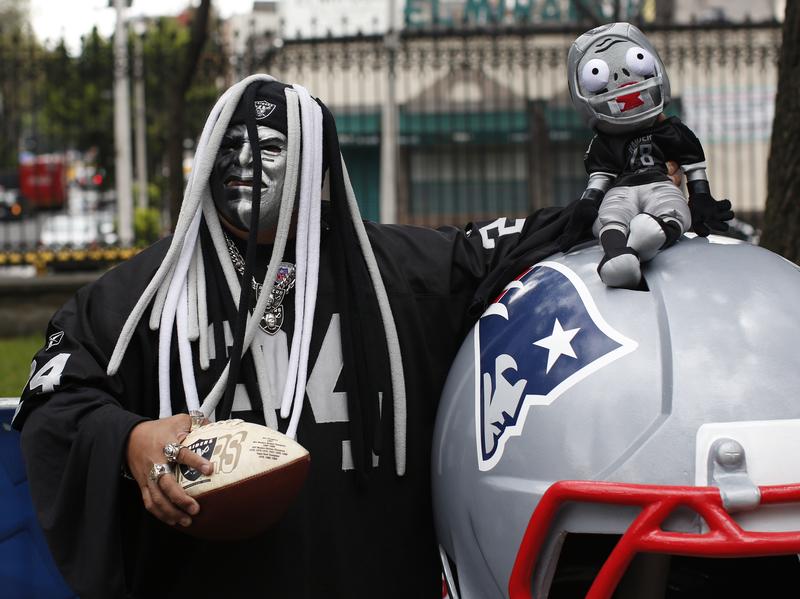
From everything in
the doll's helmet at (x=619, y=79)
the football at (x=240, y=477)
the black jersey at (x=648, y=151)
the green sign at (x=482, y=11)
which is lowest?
the football at (x=240, y=477)

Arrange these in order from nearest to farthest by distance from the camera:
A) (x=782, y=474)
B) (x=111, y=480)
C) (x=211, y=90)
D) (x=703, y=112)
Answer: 1. (x=782, y=474)
2. (x=111, y=480)
3. (x=211, y=90)
4. (x=703, y=112)

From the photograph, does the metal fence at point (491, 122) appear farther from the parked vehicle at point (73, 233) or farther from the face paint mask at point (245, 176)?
the face paint mask at point (245, 176)

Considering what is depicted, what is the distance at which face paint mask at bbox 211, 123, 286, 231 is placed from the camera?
2.29 metres

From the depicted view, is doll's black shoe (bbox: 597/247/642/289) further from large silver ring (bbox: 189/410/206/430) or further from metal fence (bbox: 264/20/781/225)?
metal fence (bbox: 264/20/781/225)

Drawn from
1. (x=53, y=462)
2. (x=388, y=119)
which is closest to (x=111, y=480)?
(x=53, y=462)

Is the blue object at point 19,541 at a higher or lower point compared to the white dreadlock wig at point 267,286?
lower

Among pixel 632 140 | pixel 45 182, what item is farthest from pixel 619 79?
pixel 45 182

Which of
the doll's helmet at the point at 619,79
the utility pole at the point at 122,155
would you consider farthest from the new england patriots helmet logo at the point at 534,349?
the utility pole at the point at 122,155

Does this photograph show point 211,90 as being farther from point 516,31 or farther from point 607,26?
point 607,26

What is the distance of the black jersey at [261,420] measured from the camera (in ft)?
7.06

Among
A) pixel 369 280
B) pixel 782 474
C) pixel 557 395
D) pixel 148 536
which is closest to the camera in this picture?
pixel 782 474

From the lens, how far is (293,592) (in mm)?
2279

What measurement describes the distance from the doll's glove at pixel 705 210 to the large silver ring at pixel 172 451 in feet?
3.51

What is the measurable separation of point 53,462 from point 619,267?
1.19 metres
